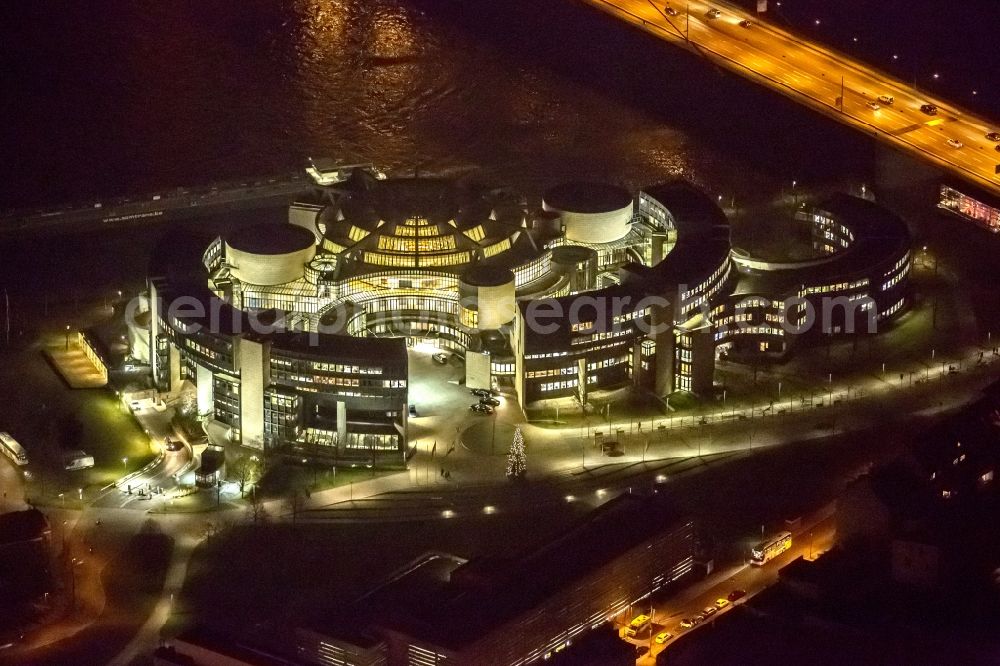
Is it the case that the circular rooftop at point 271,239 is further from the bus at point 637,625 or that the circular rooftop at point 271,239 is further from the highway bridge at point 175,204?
the bus at point 637,625

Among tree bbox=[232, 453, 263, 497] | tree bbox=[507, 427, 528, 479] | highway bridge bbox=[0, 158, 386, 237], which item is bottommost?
highway bridge bbox=[0, 158, 386, 237]

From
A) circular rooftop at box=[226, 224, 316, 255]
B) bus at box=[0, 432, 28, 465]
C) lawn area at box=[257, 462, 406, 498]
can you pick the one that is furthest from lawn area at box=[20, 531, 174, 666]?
circular rooftop at box=[226, 224, 316, 255]

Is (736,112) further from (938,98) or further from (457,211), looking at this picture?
(457,211)

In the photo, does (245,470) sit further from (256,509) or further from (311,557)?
(311,557)

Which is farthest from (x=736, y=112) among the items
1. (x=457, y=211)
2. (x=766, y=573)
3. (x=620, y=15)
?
(x=766, y=573)

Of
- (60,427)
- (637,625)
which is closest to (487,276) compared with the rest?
(60,427)

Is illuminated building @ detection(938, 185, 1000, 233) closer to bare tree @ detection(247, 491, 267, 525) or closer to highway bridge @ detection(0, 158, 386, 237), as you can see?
highway bridge @ detection(0, 158, 386, 237)
